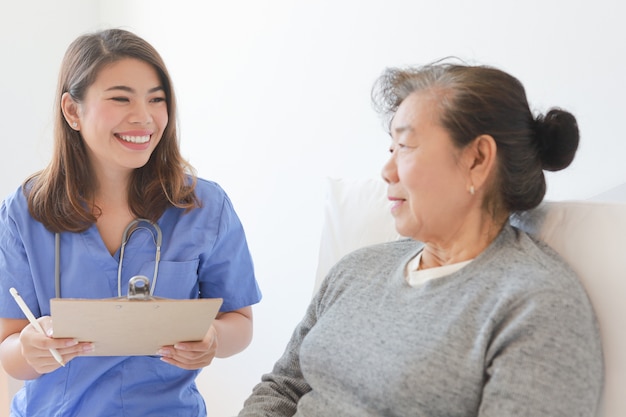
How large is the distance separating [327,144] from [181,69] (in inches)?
32.3

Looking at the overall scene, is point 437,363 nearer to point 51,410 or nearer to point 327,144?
point 51,410

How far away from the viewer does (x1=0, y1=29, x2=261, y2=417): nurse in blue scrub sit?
157 centimetres

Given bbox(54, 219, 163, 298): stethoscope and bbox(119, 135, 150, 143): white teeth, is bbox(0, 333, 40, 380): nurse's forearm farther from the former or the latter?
bbox(119, 135, 150, 143): white teeth

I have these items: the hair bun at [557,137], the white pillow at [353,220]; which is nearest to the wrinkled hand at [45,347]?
the white pillow at [353,220]

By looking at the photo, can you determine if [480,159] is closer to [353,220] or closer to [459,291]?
[459,291]

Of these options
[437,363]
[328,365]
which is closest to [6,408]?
[328,365]

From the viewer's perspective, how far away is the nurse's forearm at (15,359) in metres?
1.53

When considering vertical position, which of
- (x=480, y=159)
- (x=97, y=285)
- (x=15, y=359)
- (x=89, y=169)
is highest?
(x=480, y=159)

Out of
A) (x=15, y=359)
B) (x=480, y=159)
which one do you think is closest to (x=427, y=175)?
(x=480, y=159)

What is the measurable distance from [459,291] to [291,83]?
1173 mm

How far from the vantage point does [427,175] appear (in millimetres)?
1183

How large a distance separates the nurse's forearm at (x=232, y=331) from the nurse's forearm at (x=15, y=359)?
390 mm

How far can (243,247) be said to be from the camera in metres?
1.71

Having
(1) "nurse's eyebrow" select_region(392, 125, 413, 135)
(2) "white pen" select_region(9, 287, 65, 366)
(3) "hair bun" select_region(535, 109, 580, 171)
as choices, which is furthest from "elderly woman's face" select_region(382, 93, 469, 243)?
(2) "white pen" select_region(9, 287, 65, 366)
